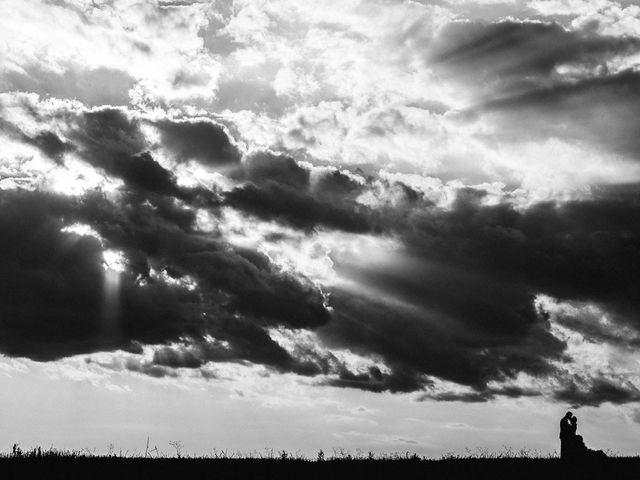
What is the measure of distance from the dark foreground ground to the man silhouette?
1.72 feet

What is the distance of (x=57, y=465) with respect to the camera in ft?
126

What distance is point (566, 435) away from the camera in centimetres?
3944

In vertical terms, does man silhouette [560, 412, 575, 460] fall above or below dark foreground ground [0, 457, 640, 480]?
above

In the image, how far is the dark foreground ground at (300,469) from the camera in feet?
122

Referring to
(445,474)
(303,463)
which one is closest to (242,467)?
(303,463)

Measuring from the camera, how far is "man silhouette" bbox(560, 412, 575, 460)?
39312mm

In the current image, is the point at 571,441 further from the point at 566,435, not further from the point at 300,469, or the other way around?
the point at 300,469

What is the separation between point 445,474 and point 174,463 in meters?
12.0

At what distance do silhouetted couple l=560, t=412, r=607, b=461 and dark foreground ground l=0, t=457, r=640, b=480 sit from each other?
510mm

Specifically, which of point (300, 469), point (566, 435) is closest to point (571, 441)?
point (566, 435)

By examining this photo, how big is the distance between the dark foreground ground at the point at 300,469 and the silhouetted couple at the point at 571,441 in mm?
510

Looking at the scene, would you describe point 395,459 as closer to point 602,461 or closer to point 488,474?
point 488,474

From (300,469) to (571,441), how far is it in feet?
39.1

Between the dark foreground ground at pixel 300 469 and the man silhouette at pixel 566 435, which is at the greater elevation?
the man silhouette at pixel 566 435
